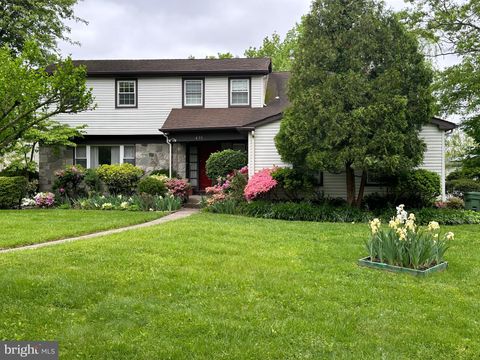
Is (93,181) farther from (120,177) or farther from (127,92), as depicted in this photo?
(127,92)

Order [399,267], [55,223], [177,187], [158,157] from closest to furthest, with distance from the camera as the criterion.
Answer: [399,267]
[55,223]
[177,187]
[158,157]

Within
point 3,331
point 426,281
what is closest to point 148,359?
point 3,331

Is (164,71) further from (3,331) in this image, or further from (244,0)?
(3,331)

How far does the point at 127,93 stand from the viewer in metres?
18.7

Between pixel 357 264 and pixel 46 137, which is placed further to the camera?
pixel 46 137

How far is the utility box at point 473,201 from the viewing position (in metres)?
14.8

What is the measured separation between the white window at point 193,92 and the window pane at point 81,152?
195 inches

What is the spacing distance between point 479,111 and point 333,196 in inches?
365

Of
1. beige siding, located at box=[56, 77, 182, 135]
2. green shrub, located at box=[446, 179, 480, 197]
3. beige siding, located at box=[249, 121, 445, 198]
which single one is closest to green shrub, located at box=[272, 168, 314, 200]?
beige siding, located at box=[249, 121, 445, 198]

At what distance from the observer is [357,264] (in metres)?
6.80

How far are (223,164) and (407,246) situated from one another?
33.2 ft

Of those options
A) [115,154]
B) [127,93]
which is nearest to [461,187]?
[127,93]

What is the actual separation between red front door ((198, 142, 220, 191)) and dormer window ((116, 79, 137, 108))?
3474 millimetres

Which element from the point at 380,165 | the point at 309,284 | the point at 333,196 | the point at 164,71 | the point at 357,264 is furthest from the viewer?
the point at 164,71
